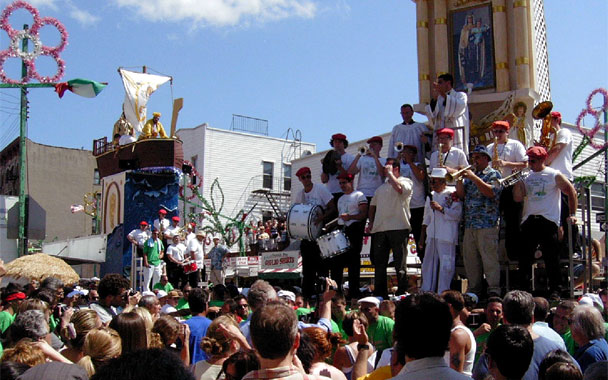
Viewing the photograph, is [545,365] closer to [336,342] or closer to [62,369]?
[336,342]

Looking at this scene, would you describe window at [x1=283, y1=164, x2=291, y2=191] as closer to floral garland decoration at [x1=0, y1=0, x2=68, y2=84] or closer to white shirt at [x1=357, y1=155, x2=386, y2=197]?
floral garland decoration at [x1=0, y1=0, x2=68, y2=84]

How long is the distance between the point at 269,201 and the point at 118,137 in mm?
16300

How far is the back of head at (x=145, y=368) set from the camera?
226 cm

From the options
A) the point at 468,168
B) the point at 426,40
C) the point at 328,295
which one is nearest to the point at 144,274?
the point at 426,40

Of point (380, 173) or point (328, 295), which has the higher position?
point (380, 173)

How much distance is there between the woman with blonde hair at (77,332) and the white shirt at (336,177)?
7262mm

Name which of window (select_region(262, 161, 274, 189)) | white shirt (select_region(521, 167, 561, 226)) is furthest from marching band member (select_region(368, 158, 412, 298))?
window (select_region(262, 161, 274, 189))

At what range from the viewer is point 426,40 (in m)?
13.7

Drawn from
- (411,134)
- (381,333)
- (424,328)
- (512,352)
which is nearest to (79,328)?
(381,333)

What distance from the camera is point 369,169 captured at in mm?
11602

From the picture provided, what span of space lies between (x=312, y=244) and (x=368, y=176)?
1.42 m

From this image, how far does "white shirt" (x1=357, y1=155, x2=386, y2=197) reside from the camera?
11.6m

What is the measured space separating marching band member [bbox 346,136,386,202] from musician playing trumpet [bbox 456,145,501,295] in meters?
2.08

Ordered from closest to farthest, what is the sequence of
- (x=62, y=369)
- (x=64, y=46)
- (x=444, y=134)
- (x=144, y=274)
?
(x=62, y=369), (x=444, y=134), (x=144, y=274), (x=64, y=46)
